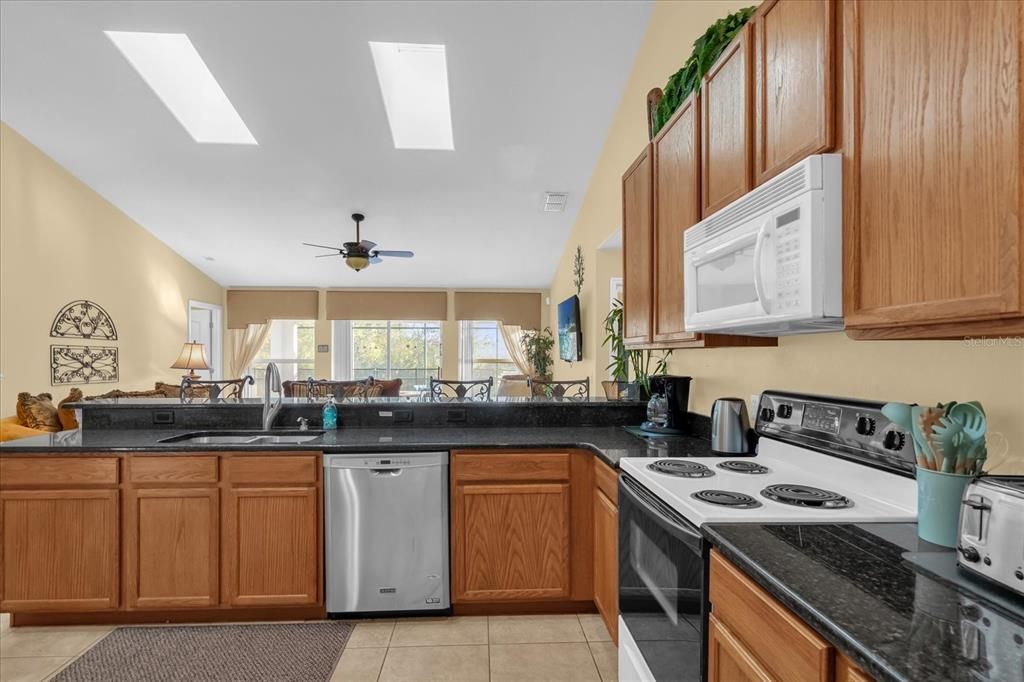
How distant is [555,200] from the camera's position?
18.1ft

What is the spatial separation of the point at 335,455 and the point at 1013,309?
2304mm

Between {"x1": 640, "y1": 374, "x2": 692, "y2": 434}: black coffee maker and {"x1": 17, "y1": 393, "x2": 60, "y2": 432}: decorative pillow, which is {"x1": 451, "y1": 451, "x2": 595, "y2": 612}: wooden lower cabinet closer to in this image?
{"x1": 640, "y1": 374, "x2": 692, "y2": 434}: black coffee maker

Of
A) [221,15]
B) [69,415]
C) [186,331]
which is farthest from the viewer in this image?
[186,331]

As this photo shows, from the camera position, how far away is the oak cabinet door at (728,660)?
40.3 inches

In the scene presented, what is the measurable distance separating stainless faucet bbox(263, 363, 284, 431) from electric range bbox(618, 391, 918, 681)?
1.92m

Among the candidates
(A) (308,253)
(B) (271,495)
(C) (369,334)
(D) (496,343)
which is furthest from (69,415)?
(D) (496,343)

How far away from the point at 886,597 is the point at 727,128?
1.32 meters

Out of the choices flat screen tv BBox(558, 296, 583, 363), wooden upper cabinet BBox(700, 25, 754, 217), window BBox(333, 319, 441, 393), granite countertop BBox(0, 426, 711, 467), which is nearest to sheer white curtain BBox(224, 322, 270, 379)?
window BBox(333, 319, 441, 393)

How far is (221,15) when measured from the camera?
3.34 metres

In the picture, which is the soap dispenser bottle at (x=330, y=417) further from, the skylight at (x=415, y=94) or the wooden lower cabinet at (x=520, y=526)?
the skylight at (x=415, y=94)

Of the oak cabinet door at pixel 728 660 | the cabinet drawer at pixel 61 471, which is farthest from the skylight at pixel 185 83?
the oak cabinet door at pixel 728 660

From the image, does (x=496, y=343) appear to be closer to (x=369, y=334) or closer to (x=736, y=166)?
(x=369, y=334)

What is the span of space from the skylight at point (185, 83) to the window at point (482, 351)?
15.8 feet

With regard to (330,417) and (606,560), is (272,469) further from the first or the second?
(606,560)
